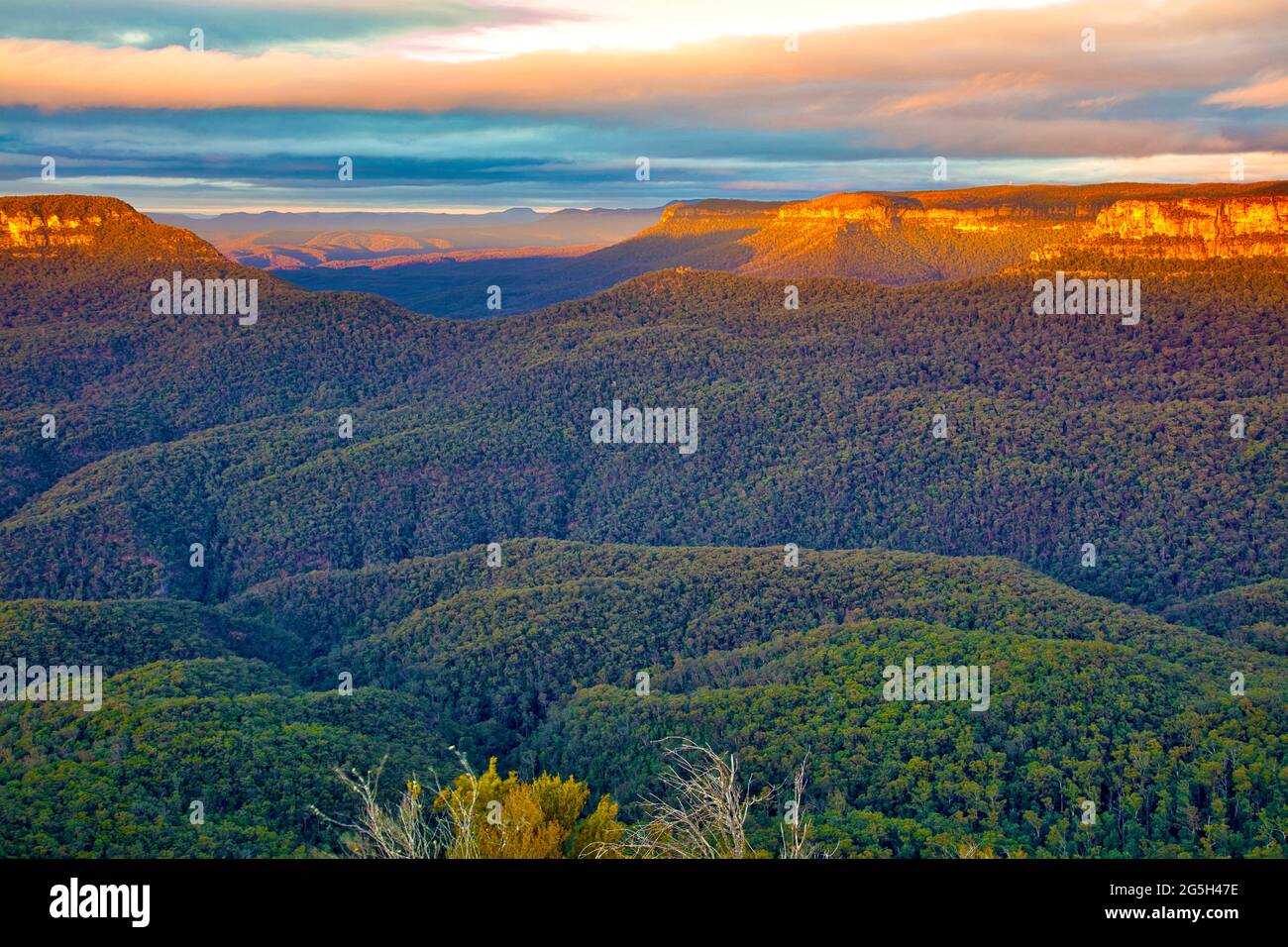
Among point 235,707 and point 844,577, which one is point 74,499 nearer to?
point 235,707

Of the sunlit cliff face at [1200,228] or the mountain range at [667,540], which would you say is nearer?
the mountain range at [667,540]

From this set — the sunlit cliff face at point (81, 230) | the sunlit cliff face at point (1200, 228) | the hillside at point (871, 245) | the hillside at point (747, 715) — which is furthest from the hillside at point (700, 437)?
the hillside at point (871, 245)

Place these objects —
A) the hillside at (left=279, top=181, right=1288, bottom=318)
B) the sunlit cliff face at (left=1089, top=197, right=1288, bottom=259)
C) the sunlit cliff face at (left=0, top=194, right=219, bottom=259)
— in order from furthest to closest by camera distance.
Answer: the hillside at (left=279, top=181, right=1288, bottom=318), the sunlit cliff face at (left=0, top=194, right=219, bottom=259), the sunlit cliff face at (left=1089, top=197, right=1288, bottom=259)

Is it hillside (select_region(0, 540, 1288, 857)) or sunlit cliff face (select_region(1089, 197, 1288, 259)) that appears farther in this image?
sunlit cliff face (select_region(1089, 197, 1288, 259))

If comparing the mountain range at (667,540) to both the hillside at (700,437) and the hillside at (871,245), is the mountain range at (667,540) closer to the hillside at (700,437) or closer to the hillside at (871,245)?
the hillside at (700,437)

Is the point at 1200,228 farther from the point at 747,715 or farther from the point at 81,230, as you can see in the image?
the point at 81,230

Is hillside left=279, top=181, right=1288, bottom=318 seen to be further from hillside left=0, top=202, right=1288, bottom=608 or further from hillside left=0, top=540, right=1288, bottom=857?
hillside left=0, top=540, right=1288, bottom=857

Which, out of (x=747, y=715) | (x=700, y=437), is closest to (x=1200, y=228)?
(x=700, y=437)

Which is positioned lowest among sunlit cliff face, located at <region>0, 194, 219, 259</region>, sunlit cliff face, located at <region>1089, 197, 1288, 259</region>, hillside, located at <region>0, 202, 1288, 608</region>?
hillside, located at <region>0, 202, 1288, 608</region>

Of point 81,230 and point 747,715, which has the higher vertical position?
point 81,230

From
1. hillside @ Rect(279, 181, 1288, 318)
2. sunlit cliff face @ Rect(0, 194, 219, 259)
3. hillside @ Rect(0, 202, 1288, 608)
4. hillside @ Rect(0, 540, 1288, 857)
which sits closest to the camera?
hillside @ Rect(0, 540, 1288, 857)

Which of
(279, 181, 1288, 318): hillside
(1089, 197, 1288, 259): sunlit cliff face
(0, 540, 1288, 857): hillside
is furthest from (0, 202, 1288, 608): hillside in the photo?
(279, 181, 1288, 318): hillside

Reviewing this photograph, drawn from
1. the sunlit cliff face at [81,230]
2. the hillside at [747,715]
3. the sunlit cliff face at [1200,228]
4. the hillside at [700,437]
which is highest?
the sunlit cliff face at [81,230]

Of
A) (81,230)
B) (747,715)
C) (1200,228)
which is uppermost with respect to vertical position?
(81,230)
